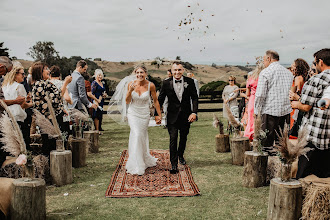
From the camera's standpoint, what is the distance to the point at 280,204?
13.0ft

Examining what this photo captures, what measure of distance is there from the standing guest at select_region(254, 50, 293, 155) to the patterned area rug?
1614 mm

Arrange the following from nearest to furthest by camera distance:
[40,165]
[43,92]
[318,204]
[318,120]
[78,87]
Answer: [318,204] < [318,120] < [40,165] < [43,92] < [78,87]

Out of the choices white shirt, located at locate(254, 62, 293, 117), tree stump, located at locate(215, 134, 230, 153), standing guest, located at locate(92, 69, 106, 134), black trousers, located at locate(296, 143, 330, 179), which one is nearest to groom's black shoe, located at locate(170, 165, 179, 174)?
white shirt, located at locate(254, 62, 293, 117)

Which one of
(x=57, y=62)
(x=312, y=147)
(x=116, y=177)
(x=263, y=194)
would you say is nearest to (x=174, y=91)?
(x=116, y=177)

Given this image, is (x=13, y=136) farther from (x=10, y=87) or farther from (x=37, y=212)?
(x=10, y=87)

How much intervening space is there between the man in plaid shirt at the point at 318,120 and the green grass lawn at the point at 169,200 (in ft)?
2.99

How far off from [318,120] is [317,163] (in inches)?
22.1

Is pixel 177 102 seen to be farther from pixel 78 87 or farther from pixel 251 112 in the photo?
pixel 78 87

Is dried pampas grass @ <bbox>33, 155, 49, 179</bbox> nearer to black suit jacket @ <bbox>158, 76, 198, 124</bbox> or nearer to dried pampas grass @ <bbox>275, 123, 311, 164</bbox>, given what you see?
black suit jacket @ <bbox>158, 76, 198, 124</bbox>

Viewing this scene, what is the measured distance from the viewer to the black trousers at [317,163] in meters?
4.21

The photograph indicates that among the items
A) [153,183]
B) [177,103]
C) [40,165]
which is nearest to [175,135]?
[177,103]

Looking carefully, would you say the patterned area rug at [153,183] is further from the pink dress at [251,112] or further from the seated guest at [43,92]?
the pink dress at [251,112]

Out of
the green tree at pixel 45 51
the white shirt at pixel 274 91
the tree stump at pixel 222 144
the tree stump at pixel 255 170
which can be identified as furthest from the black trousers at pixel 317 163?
the green tree at pixel 45 51

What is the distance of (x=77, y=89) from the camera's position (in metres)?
8.45
